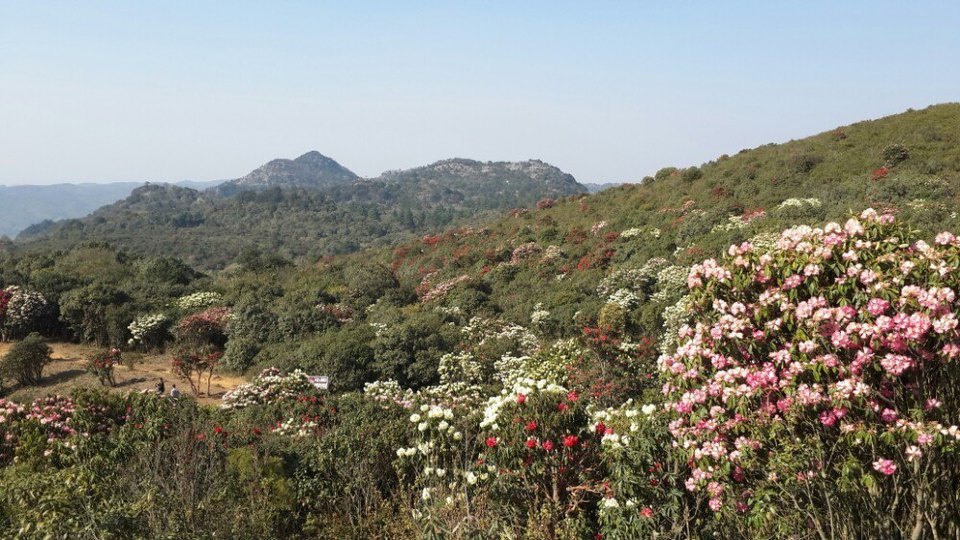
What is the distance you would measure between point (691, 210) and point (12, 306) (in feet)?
109

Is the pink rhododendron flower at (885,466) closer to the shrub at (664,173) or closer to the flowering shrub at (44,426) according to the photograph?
the flowering shrub at (44,426)

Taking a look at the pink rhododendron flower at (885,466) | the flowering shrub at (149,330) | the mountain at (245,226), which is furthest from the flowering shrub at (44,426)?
the mountain at (245,226)

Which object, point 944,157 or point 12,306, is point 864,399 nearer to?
point 12,306

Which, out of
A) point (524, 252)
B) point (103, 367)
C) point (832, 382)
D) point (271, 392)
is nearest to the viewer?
point (832, 382)

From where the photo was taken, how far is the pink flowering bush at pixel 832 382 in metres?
4.82

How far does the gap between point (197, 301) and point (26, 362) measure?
968 centimetres

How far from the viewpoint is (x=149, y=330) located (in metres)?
23.1

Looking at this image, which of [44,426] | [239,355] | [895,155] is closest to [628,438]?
[44,426]

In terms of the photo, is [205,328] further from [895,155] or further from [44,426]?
[895,155]

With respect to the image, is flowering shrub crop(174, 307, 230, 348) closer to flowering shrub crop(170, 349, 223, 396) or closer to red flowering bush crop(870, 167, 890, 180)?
flowering shrub crop(170, 349, 223, 396)

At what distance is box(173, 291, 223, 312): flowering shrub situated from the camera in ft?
88.7

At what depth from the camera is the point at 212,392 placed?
59.7ft

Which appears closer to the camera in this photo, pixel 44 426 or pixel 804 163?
pixel 44 426

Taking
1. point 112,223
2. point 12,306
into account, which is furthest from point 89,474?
point 112,223
